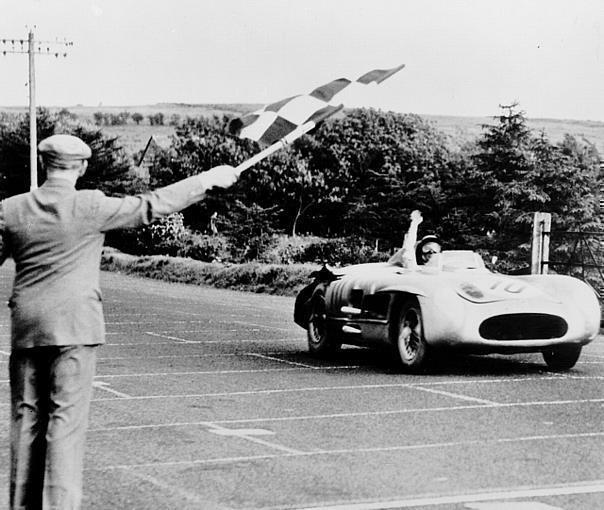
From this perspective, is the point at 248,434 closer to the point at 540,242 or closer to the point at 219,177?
the point at 219,177

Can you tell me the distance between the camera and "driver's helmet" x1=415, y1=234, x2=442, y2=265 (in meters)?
14.0

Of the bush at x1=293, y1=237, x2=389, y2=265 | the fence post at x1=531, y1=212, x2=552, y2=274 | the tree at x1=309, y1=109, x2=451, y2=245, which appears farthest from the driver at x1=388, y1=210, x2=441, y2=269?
the tree at x1=309, y1=109, x2=451, y2=245

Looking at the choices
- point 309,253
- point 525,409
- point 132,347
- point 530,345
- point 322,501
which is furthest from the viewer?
point 309,253

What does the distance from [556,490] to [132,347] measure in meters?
10.0

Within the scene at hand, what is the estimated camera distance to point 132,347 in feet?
54.4

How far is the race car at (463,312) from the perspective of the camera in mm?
12781

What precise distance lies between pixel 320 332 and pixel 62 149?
937 centimetres

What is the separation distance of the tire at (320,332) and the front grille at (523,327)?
2399 mm

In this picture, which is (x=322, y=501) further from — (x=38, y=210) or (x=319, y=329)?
(x=319, y=329)

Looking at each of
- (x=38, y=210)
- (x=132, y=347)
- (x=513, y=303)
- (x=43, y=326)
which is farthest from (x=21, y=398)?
A: (x=132, y=347)

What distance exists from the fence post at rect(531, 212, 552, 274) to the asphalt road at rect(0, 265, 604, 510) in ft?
13.9

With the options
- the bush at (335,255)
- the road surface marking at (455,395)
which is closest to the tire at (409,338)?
the road surface marking at (455,395)

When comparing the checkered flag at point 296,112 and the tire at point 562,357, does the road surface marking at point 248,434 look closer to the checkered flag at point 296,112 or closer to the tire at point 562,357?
the checkered flag at point 296,112

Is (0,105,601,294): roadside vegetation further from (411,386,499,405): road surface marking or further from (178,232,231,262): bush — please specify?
(411,386,499,405): road surface marking
